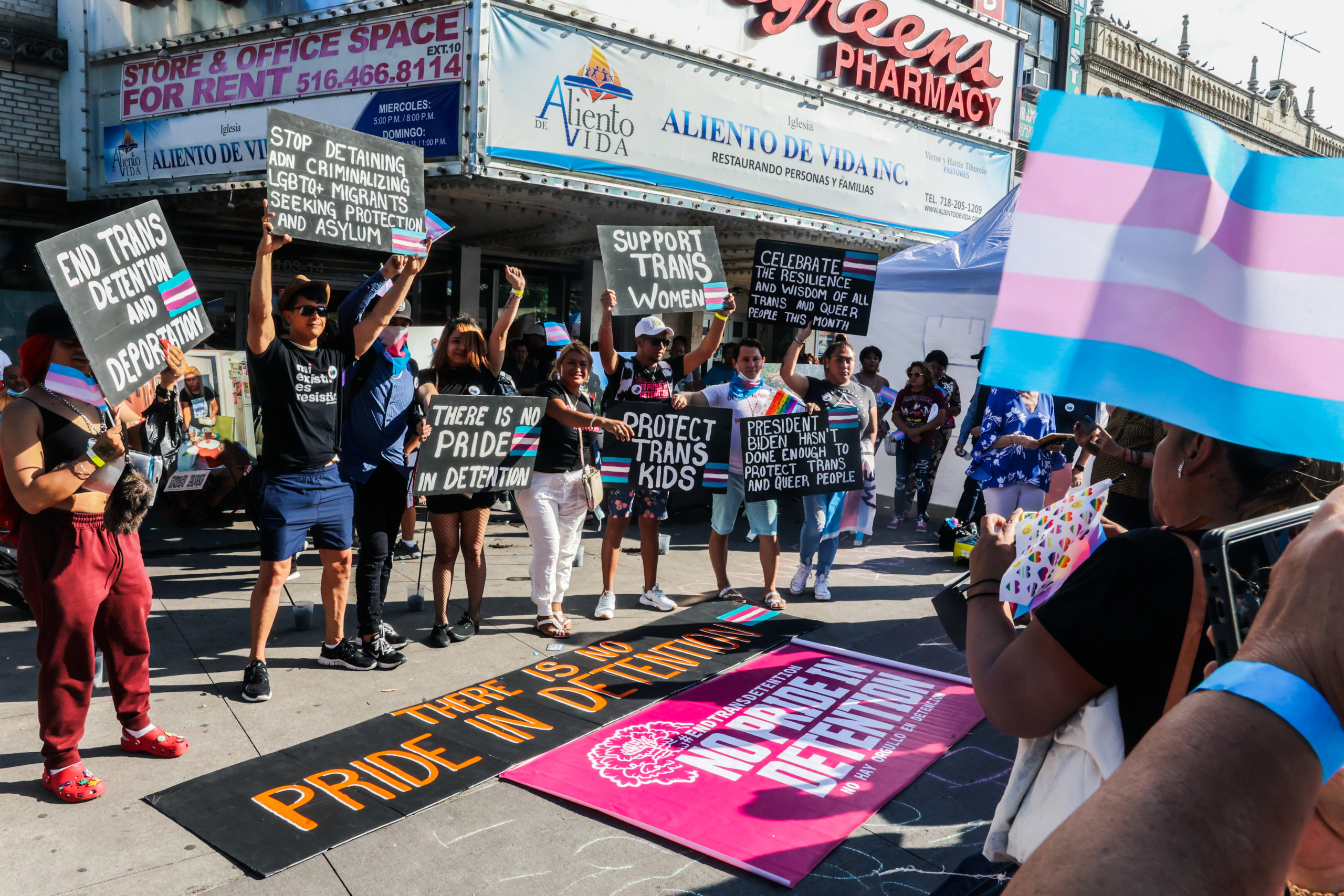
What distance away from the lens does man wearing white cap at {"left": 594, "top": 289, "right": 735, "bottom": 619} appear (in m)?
6.44

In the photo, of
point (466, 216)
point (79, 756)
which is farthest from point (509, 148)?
point (79, 756)

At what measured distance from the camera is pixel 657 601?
260 inches

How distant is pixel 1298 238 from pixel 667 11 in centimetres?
1069

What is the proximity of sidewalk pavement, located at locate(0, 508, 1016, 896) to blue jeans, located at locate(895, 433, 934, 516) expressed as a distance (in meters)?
3.17

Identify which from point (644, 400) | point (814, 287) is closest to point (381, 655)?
point (644, 400)

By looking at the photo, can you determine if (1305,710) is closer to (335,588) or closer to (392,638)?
(335,588)

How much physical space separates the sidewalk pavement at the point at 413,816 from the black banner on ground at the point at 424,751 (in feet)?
0.31

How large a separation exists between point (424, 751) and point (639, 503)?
2.74 meters

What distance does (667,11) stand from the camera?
10914mm

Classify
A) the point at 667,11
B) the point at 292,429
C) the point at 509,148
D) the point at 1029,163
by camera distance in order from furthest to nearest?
the point at 667,11, the point at 509,148, the point at 292,429, the point at 1029,163

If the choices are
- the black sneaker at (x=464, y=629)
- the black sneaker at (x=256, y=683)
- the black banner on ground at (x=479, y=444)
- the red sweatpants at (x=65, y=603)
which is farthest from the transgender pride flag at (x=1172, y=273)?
the black sneaker at (x=464, y=629)

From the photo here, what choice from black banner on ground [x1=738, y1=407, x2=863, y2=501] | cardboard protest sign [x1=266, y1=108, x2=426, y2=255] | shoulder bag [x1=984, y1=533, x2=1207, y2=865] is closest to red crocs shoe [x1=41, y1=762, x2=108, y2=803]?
cardboard protest sign [x1=266, y1=108, x2=426, y2=255]

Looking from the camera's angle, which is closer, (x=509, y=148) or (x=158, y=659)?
(x=158, y=659)

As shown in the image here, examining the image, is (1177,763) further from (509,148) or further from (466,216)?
(466,216)
